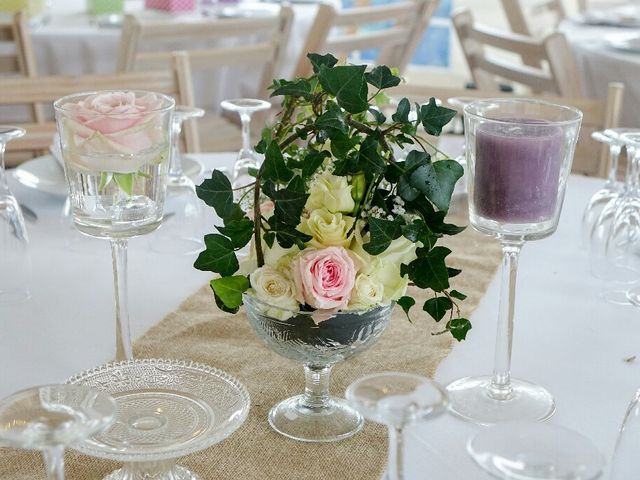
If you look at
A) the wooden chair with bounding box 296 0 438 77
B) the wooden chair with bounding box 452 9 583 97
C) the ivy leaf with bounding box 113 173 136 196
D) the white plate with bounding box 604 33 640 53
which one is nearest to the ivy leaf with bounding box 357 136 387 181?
the ivy leaf with bounding box 113 173 136 196

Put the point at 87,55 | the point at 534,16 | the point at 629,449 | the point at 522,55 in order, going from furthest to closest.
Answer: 1. the point at 534,16
2. the point at 87,55
3. the point at 522,55
4. the point at 629,449

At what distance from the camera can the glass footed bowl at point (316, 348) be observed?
0.75 metres

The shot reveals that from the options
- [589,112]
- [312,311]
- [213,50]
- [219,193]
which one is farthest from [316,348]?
[213,50]

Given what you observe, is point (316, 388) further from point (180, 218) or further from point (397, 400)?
point (180, 218)

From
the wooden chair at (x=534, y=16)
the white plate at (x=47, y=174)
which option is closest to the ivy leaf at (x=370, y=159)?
the white plate at (x=47, y=174)

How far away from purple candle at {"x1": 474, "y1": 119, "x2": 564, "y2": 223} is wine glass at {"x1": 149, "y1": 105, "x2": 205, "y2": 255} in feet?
1.69

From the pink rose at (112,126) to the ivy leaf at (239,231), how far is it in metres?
0.11

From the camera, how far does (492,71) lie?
2338 millimetres

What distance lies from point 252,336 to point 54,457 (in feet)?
1.40

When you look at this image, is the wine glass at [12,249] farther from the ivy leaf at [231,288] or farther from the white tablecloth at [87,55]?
the white tablecloth at [87,55]

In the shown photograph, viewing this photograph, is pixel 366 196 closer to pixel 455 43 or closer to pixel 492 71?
pixel 492 71

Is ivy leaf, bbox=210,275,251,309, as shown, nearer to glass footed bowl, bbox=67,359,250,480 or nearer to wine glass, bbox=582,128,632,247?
glass footed bowl, bbox=67,359,250,480

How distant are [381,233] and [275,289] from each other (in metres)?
0.09

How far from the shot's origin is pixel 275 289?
0.73m
